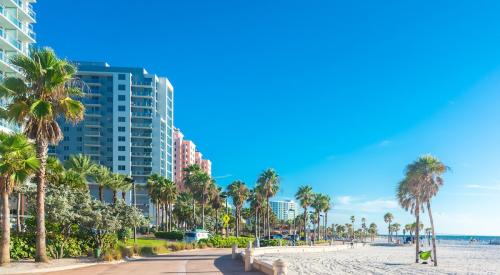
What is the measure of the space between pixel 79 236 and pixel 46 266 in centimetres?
708

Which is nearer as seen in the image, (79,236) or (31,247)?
(31,247)

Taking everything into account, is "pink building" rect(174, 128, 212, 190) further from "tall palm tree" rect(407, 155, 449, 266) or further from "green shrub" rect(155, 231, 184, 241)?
"tall palm tree" rect(407, 155, 449, 266)

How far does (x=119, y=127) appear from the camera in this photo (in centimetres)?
13462

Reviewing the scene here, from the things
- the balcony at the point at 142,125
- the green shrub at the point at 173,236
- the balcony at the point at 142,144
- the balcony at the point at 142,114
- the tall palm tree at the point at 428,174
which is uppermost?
the balcony at the point at 142,114

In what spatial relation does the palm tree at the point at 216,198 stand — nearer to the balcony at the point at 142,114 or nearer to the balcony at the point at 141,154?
the balcony at the point at 141,154

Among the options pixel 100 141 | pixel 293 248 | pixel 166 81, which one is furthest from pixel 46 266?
pixel 166 81

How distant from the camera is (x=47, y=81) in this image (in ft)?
92.0

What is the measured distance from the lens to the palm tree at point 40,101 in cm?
2770

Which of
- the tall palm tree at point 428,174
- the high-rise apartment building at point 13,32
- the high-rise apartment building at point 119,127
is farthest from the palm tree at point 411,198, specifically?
the high-rise apartment building at point 119,127

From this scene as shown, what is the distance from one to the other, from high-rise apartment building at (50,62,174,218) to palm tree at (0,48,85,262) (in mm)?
105004

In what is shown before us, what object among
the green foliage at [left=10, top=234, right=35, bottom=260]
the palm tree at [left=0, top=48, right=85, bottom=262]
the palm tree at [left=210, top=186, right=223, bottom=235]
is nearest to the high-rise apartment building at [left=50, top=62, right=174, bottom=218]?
the palm tree at [left=210, top=186, right=223, bottom=235]

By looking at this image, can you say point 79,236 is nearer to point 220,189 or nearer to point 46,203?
point 46,203

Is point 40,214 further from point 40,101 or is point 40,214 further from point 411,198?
point 411,198

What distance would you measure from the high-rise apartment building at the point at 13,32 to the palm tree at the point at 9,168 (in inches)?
1590
